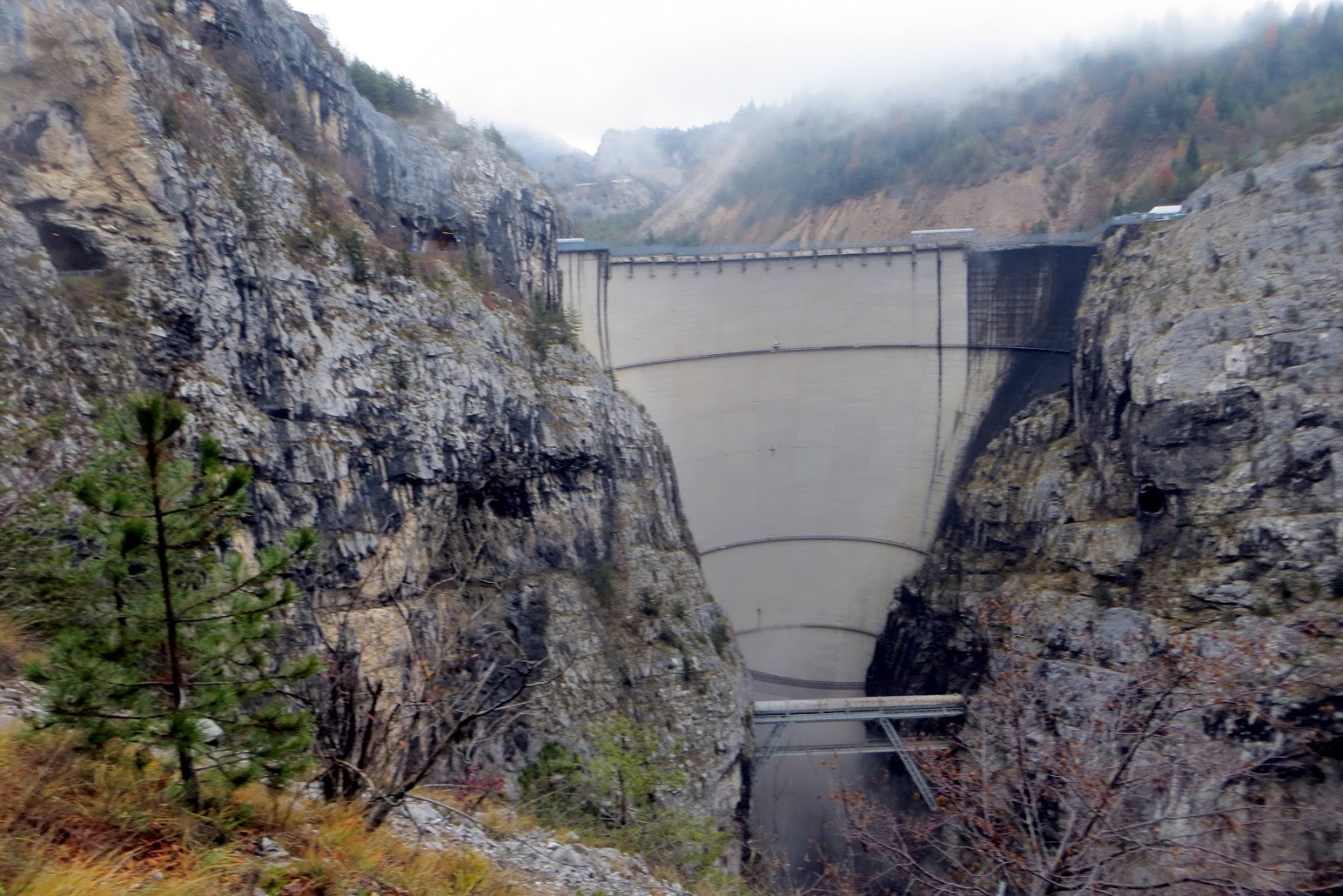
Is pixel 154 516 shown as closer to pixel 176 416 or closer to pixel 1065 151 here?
pixel 176 416

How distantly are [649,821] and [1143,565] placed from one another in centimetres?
1306

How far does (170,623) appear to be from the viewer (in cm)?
298

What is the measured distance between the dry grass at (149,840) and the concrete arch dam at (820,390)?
1821 cm

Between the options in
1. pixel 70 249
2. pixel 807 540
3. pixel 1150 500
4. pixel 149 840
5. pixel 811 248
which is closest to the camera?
pixel 149 840

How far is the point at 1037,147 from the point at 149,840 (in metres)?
35.4

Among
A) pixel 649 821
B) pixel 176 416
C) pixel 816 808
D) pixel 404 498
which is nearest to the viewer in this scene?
pixel 176 416

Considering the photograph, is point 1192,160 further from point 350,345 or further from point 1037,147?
point 350,345

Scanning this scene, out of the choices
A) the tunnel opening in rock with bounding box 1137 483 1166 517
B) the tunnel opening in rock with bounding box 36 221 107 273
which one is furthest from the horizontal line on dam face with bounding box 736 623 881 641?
the tunnel opening in rock with bounding box 36 221 107 273

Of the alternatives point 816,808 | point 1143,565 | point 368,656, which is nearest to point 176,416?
point 368,656

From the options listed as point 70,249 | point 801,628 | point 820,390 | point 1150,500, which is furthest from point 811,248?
point 70,249

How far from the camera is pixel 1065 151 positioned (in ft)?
99.6

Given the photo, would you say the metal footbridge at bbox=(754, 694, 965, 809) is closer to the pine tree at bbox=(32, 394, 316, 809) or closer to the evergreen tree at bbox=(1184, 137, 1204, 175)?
the pine tree at bbox=(32, 394, 316, 809)

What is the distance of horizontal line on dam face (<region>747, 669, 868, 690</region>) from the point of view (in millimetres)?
23516

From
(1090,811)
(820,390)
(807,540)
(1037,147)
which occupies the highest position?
(1037,147)
